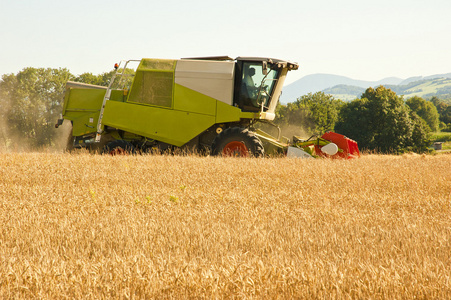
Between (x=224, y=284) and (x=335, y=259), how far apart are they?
3.50ft

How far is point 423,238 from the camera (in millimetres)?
3742

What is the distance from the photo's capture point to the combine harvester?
11000 millimetres

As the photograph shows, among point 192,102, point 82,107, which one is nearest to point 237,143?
point 192,102

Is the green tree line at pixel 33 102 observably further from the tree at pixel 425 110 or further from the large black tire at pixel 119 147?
the tree at pixel 425 110

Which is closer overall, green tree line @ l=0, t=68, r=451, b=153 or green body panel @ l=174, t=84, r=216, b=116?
green body panel @ l=174, t=84, r=216, b=116

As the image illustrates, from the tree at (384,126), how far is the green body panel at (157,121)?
27310 mm

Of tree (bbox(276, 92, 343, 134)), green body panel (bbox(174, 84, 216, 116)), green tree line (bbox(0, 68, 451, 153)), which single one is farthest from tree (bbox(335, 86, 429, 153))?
green body panel (bbox(174, 84, 216, 116))

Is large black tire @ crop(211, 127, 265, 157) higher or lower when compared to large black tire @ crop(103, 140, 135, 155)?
higher

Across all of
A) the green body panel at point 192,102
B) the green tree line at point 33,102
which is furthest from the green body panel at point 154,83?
the green tree line at point 33,102

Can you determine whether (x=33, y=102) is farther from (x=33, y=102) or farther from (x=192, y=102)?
(x=192, y=102)

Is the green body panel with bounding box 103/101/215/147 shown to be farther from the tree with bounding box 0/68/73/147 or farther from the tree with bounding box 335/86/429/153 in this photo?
the tree with bounding box 0/68/73/147

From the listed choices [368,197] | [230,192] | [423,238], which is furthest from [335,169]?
[423,238]

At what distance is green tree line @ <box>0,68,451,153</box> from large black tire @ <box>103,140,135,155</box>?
21234mm

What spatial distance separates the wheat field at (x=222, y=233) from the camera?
2434 millimetres
